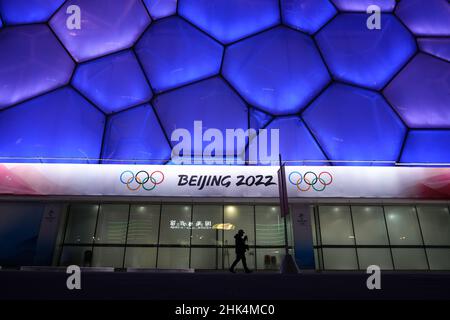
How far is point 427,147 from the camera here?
11781 mm

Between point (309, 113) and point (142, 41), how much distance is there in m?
6.93

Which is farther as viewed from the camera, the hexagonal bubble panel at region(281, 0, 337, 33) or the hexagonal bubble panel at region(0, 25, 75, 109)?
the hexagonal bubble panel at region(281, 0, 337, 33)

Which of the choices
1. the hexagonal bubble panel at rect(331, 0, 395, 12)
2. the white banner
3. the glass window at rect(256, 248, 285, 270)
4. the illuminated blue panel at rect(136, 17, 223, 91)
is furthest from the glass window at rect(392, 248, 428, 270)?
the illuminated blue panel at rect(136, 17, 223, 91)

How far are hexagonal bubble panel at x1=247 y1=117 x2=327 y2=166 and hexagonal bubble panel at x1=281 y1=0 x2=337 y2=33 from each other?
3.91m

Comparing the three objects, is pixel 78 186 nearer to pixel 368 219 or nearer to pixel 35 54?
pixel 35 54

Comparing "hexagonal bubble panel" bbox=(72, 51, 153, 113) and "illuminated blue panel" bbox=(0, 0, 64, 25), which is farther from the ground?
"illuminated blue panel" bbox=(0, 0, 64, 25)

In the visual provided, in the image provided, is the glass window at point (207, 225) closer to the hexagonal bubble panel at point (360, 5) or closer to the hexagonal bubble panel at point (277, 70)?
the hexagonal bubble panel at point (277, 70)

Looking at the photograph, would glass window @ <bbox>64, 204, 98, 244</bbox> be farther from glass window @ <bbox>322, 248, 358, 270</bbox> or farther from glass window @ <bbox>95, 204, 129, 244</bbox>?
glass window @ <bbox>322, 248, 358, 270</bbox>

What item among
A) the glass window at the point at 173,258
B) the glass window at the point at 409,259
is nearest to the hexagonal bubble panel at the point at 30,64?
the glass window at the point at 173,258

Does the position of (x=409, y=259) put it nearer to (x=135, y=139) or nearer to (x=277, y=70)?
(x=277, y=70)

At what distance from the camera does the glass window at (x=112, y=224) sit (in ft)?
40.0

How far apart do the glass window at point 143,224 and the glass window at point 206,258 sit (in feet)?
5.03

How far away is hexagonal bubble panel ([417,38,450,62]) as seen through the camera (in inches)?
505
